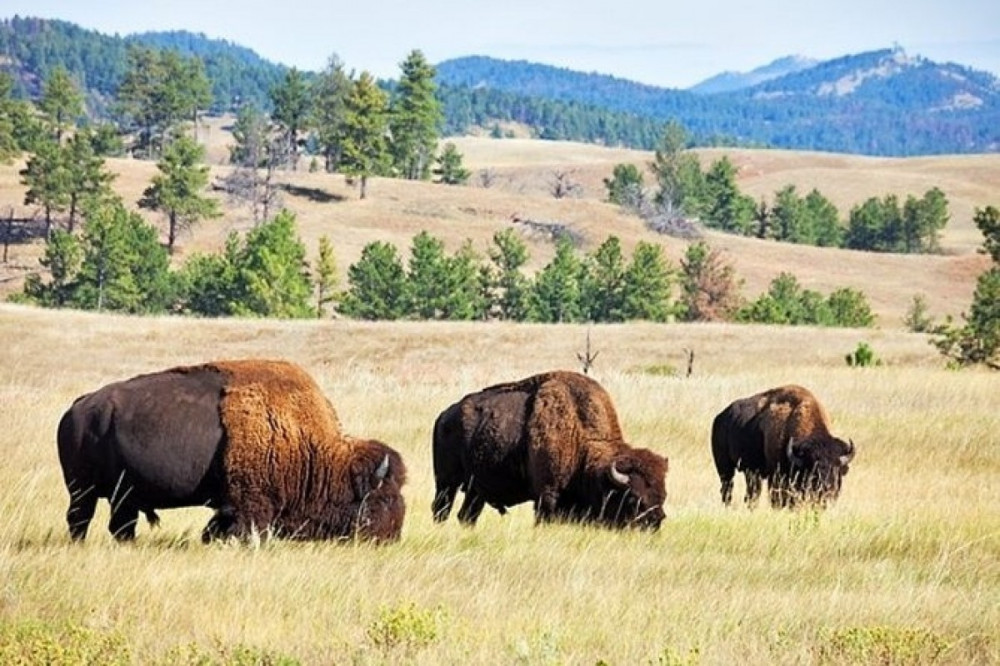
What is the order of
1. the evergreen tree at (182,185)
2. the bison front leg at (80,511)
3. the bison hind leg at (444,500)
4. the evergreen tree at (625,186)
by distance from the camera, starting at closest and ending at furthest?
the bison front leg at (80,511)
the bison hind leg at (444,500)
the evergreen tree at (182,185)
the evergreen tree at (625,186)

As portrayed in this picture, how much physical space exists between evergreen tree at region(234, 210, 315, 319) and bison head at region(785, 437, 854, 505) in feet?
157

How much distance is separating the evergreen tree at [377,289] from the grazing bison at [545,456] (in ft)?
168

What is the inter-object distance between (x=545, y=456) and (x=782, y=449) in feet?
13.0

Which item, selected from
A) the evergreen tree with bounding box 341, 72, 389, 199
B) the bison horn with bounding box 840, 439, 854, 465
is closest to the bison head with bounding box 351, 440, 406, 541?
the bison horn with bounding box 840, 439, 854, 465

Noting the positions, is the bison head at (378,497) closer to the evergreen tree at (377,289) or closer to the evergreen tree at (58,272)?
the evergreen tree at (377,289)

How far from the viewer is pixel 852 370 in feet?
91.4

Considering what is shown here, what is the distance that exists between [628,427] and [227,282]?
1782 inches

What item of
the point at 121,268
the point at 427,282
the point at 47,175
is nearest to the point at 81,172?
the point at 47,175

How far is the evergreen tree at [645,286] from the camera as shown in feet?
219

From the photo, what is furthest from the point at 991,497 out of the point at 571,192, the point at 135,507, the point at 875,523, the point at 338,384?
the point at 571,192

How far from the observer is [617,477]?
10.3 metres

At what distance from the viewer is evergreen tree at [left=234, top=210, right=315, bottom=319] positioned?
196 feet

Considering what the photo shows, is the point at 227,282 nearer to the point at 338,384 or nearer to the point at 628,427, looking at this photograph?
the point at 338,384

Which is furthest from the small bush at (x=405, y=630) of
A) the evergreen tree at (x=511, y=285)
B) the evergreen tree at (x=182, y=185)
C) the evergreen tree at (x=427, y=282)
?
the evergreen tree at (x=182, y=185)
